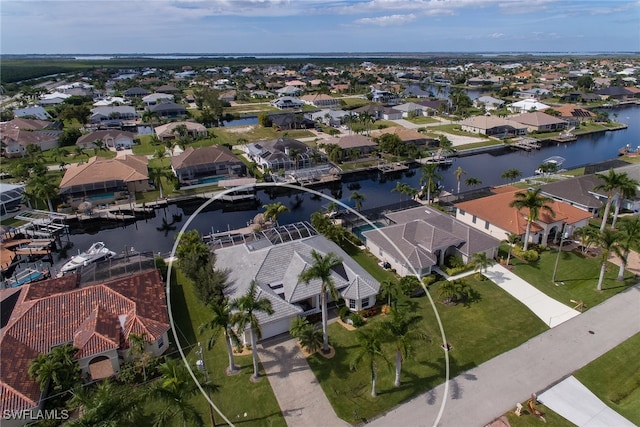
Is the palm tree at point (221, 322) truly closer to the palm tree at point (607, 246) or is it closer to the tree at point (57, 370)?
the tree at point (57, 370)

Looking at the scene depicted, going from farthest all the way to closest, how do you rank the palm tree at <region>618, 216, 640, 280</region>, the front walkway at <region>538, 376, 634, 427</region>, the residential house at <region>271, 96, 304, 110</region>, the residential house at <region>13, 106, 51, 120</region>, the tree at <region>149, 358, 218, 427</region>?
the residential house at <region>271, 96, 304, 110</region> → the residential house at <region>13, 106, 51, 120</region> → the palm tree at <region>618, 216, 640, 280</region> → the front walkway at <region>538, 376, 634, 427</region> → the tree at <region>149, 358, 218, 427</region>

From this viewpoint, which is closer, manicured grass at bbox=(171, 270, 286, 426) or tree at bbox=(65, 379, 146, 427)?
tree at bbox=(65, 379, 146, 427)

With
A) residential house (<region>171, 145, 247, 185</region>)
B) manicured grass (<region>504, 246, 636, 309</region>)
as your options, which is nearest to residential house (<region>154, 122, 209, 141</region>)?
residential house (<region>171, 145, 247, 185</region>)

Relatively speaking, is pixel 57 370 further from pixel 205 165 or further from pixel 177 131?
pixel 177 131

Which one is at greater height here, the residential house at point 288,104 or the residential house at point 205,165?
the residential house at point 288,104

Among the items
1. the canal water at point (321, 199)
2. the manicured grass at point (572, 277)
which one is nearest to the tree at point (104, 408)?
the canal water at point (321, 199)

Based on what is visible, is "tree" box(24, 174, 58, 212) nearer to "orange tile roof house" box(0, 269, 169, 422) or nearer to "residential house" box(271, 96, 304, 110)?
"orange tile roof house" box(0, 269, 169, 422)
